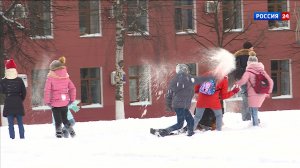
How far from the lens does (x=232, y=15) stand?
90.7 feet

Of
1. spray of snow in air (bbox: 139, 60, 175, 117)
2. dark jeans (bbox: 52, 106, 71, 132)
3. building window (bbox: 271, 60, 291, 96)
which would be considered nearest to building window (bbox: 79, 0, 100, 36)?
spray of snow in air (bbox: 139, 60, 175, 117)

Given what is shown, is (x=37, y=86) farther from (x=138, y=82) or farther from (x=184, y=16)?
(x=184, y=16)

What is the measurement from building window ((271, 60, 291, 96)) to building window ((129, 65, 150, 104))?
5.88m

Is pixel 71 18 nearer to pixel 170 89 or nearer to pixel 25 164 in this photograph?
pixel 170 89

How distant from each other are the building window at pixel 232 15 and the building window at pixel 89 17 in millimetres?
5674

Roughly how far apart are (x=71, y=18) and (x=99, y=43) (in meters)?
1.68

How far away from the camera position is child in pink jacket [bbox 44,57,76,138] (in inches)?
452

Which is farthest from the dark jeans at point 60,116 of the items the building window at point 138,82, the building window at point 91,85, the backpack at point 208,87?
the building window at point 138,82

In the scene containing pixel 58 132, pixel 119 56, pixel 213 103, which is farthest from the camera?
pixel 119 56

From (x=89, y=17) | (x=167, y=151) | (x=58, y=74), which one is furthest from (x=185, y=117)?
(x=89, y=17)

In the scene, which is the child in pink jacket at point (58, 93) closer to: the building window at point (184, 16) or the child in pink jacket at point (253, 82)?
the child in pink jacket at point (253, 82)

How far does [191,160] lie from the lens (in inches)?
314

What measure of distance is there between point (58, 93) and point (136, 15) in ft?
47.7

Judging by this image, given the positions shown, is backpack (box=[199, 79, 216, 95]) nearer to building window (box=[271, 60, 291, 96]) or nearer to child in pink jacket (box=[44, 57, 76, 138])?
child in pink jacket (box=[44, 57, 76, 138])
